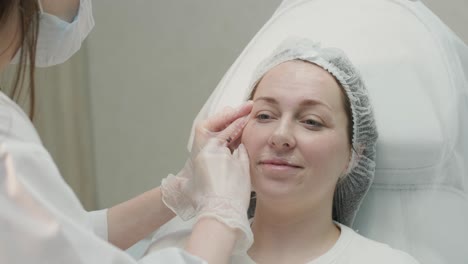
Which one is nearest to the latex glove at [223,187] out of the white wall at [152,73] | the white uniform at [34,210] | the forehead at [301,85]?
the forehead at [301,85]

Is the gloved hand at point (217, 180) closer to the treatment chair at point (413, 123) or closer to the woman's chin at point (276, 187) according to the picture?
the woman's chin at point (276, 187)

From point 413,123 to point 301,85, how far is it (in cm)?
38

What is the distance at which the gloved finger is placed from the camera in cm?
178

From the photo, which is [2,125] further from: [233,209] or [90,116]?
[90,116]

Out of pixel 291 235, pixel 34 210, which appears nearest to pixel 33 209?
pixel 34 210

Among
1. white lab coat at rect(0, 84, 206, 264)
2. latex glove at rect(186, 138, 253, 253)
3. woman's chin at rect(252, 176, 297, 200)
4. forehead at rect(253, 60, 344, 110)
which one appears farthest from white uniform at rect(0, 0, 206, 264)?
forehead at rect(253, 60, 344, 110)

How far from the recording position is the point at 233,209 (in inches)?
58.9

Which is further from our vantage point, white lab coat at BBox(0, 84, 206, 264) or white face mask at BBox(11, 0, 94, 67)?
white face mask at BBox(11, 0, 94, 67)

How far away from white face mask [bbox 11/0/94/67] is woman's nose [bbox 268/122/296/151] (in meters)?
0.53

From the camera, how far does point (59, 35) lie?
1.50 metres

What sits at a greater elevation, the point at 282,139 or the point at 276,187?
the point at 282,139

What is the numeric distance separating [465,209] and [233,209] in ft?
2.63

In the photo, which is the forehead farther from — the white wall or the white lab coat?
the white wall

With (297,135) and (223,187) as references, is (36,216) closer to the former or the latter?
(223,187)
